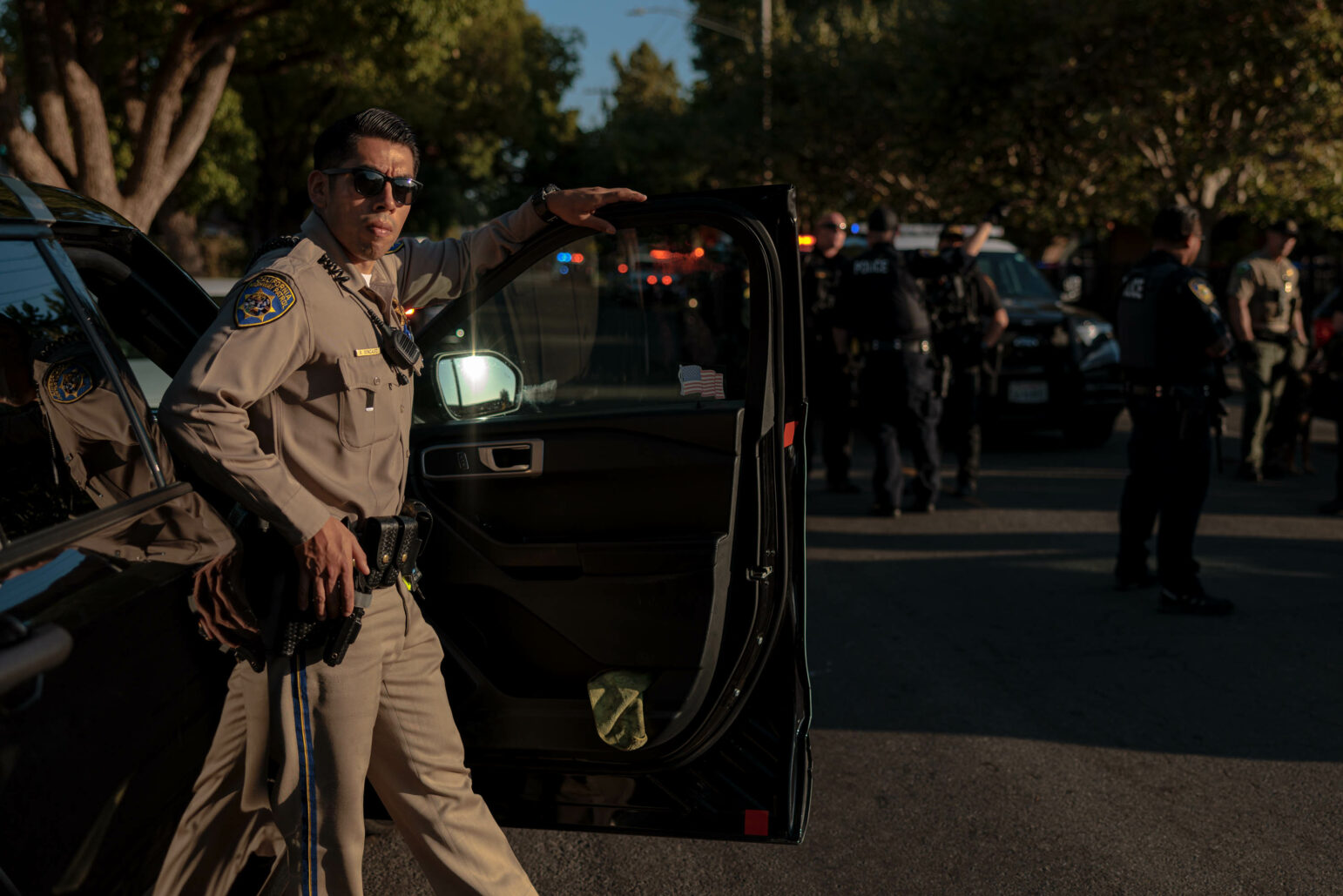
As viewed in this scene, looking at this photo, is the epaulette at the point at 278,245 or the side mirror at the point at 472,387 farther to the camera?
the side mirror at the point at 472,387

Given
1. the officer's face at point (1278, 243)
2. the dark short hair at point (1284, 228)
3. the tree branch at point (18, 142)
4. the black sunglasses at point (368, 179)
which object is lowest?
the officer's face at point (1278, 243)

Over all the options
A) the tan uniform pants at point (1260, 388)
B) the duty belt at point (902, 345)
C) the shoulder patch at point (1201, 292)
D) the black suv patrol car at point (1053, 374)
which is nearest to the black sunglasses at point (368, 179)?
the shoulder patch at point (1201, 292)

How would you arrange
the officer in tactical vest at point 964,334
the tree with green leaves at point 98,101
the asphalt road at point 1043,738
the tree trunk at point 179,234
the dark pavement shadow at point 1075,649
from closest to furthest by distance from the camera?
the asphalt road at point 1043,738
the dark pavement shadow at point 1075,649
the officer in tactical vest at point 964,334
the tree with green leaves at point 98,101
the tree trunk at point 179,234

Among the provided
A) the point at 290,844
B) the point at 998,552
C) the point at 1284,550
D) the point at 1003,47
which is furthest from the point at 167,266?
the point at 1003,47

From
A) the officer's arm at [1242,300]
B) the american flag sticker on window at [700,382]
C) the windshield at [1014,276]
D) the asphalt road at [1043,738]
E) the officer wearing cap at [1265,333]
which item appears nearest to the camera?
the american flag sticker on window at [700,382]

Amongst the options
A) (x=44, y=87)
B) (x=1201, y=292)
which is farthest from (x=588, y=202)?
(x=44, y=87)

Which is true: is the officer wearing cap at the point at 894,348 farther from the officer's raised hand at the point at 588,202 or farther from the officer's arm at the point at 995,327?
the officer's raised hand at the point at 588,202

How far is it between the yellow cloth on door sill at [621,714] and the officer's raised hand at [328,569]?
0.75 metres

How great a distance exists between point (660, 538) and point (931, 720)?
1.92 metres

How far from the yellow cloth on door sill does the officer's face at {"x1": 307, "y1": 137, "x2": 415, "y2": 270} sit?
43.3 inches

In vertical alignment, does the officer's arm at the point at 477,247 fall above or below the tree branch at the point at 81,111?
below

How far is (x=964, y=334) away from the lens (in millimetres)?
8117

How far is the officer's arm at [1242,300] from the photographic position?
8.35 m

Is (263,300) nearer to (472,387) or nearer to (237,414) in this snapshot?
(237,414)
